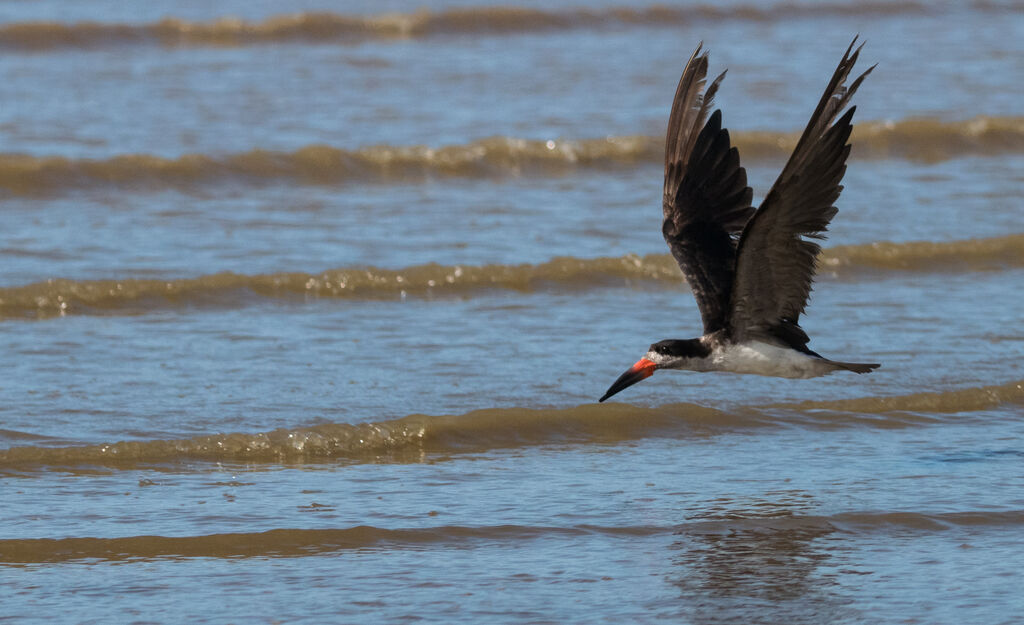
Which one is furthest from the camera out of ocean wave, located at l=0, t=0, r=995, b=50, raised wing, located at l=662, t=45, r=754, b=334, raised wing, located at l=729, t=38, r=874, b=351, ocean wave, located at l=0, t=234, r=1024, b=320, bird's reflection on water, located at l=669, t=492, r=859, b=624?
ocean wave, located at l=0, t=0, r=995, b=50

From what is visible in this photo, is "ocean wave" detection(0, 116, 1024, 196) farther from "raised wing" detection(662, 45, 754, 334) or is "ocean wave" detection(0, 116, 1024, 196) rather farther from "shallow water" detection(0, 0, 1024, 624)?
"raised wing" detection(662, 45, 754, 334)

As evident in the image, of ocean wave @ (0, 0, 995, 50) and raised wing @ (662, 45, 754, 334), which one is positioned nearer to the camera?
raised wing @ (662, 45, 754, 334)

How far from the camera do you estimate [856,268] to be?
961 centimetres

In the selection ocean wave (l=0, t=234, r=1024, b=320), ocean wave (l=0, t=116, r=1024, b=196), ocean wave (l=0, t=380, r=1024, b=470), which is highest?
ocean wave (l=0, t=116, r=1024, b=196)

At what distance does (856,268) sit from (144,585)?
5.73m

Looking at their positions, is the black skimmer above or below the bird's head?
above

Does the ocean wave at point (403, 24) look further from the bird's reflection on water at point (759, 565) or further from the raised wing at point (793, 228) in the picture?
the bird's reflection on water at point (759, 565)

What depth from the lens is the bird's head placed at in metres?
6.53

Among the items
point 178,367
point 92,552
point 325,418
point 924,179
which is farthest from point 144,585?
point 924,179

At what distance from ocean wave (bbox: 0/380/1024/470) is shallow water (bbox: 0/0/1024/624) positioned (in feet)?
0.06

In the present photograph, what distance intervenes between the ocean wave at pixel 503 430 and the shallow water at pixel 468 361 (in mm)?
18

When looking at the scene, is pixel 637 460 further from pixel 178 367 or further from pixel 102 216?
pixel 102 216

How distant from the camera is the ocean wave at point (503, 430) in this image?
6.40 meters

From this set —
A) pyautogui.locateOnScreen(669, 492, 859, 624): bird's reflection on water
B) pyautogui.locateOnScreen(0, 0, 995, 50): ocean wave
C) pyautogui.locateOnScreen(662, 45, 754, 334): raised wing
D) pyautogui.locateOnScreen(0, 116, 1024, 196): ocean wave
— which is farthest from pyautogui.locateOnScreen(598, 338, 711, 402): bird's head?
pyautogui.locateOnScreen(0, 0, 995, 50): ocean wave
